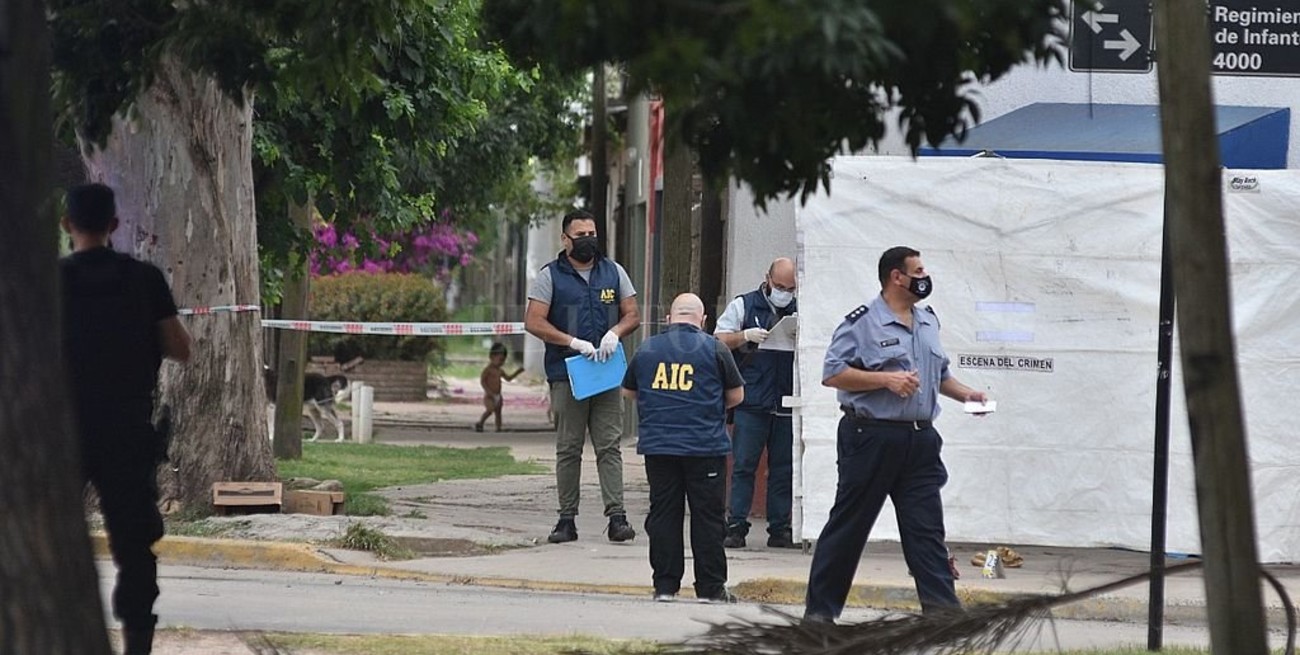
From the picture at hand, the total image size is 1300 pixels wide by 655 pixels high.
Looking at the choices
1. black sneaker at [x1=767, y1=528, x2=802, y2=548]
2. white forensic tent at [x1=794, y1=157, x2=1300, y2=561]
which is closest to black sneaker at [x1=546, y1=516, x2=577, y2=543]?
black sneaker at [x1=767, y1=528, x2=802, y2=548]

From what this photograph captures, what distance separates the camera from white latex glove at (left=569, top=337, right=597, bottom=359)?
1180 cm

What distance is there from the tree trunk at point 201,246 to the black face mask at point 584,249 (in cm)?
216

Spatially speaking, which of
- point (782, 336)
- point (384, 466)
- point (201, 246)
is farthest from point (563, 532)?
point (384, 466)

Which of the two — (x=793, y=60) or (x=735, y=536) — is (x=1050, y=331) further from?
(x=793, y=60)

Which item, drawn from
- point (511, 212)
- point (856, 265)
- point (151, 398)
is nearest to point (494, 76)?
point (856, 265)

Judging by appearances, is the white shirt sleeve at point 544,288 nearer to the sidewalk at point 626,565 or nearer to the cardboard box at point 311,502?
the sidewalk at point 626,565

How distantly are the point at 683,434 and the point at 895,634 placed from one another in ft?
14.3

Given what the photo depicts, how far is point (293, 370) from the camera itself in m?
19.6

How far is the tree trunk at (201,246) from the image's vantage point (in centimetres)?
1205

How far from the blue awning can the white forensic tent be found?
23.7 inches

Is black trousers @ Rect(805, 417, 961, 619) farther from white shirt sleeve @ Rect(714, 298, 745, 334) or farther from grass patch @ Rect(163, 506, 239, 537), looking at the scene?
grass patch @ Rect(163, 506, 239, 537)

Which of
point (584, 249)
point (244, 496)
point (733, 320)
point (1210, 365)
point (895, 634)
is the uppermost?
point (584, 249)

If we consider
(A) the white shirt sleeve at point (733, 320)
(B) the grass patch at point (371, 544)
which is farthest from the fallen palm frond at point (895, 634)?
(A) the white shirt sleeve at point (733, 320)

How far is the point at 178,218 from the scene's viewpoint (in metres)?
12.2
